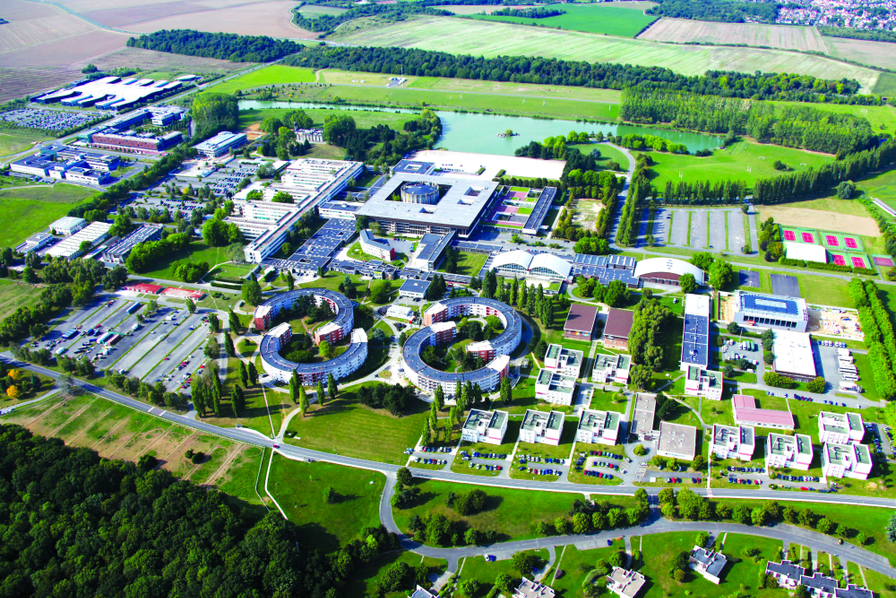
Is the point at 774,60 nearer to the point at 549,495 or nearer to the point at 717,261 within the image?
the point at 717,261

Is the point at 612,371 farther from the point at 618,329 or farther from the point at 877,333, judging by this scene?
the point at 877,333

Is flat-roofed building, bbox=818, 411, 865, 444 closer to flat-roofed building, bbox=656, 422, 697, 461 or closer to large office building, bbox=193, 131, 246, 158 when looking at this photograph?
flat-roofed building, bbox=656, 422, 697, 461

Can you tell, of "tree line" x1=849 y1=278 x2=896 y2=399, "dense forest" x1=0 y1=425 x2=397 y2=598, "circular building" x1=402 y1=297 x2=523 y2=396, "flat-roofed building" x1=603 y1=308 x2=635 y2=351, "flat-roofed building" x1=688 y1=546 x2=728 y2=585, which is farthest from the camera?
"flat-roofed building" x1=603 y1=308 x2=635 y2=351

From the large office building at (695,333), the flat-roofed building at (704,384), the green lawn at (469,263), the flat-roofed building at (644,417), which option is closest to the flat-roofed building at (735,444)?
the flat-roofed building at (644,417)

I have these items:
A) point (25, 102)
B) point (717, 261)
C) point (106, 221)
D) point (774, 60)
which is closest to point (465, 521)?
point (717, 261)

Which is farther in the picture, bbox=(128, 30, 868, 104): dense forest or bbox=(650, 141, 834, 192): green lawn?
bbox=(128, 30, 868, 104): dense forest

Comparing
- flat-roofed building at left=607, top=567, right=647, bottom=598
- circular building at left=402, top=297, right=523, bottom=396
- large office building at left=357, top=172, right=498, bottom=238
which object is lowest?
flat-roofed building at left=607, top=567, right=647, bottom=598

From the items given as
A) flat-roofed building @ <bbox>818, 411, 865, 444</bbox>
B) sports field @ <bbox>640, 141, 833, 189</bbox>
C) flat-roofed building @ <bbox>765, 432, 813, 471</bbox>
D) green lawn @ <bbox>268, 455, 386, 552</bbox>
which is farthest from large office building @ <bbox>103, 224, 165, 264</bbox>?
flat-roofed building @ <bbox>818, 411, 865, 444</bbox>
